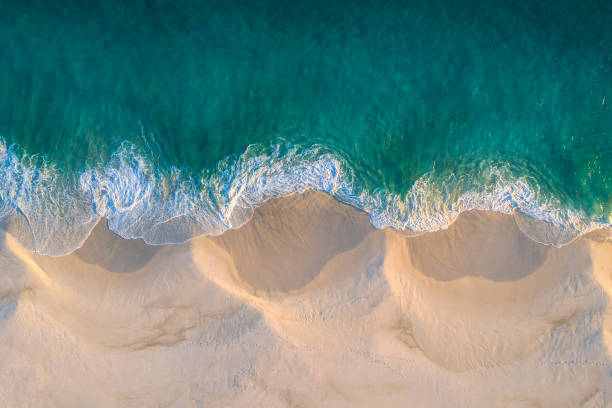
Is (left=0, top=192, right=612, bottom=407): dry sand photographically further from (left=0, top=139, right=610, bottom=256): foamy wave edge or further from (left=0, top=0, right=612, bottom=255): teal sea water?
(left=0, top=0, right=612, bottom=255): teal sea water

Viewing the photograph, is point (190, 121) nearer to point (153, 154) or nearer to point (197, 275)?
point (153, 154)

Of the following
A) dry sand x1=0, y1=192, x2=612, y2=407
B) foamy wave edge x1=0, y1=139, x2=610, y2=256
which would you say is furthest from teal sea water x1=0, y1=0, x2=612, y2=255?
dry sand x1=0, y1=192, x2=612, y2=407

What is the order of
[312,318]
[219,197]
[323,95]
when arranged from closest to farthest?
1. [312,318]
2. [219,197]
3. [323,95]

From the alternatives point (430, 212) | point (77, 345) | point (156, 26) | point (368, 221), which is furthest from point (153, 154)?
point (430, 212)

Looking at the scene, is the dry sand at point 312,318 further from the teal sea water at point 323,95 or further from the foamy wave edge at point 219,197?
the teal sea water at point 323,95

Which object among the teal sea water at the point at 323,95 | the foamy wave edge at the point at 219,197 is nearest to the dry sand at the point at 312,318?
the foamy wave edge at the point at 219,197

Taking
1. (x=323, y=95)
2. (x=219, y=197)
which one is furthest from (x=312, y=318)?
(x=323, y=95)

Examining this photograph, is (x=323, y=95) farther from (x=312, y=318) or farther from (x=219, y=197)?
(x=312, y=318)
